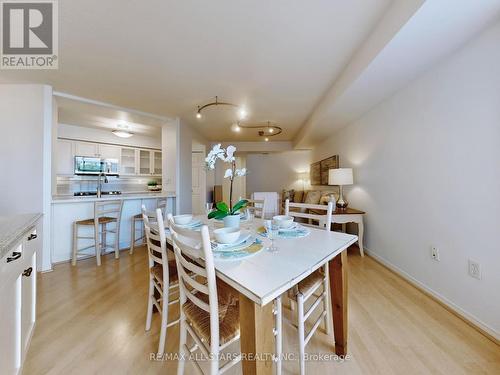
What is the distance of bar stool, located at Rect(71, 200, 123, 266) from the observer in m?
2.63

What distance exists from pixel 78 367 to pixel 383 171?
3.36 metres

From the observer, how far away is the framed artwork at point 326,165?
4.13 m

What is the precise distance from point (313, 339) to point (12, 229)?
1.89m

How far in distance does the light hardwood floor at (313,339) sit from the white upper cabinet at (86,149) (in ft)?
10.5

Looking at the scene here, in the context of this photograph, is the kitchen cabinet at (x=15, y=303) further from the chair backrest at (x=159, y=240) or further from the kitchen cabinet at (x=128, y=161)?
the kitchen cabinet at (x=128, y=161)

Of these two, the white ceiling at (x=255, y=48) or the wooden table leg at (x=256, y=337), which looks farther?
the white ceiling at (x=255, y=48)

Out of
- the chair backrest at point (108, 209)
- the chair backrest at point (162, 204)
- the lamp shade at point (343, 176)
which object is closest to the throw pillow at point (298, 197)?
the lamp shade at point (343, 176)

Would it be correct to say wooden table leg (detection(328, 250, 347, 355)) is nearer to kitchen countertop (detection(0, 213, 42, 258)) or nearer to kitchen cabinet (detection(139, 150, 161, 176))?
kitchen countertop (detection(0, 213, 42, 258))

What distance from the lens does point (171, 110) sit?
344cm

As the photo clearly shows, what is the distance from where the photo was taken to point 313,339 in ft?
4.57

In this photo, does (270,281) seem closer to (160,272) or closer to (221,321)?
(221,321)

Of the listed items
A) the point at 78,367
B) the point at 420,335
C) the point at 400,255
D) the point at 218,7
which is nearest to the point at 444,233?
the point at 400,255

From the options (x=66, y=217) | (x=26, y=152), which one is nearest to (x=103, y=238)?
(x=66, y=217)

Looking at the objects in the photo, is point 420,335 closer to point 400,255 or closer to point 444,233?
point 444,233
